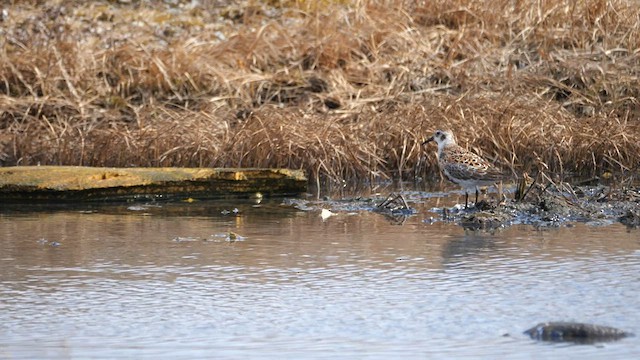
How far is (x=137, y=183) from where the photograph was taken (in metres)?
9.86

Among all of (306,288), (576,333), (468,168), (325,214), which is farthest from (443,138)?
(576,333)

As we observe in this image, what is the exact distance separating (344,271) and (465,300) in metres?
0.97

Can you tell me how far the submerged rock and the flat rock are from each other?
17.7ft

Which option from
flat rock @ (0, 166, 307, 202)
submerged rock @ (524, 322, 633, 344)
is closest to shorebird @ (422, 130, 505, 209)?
flat rock @ (0, 166, 307, 202)

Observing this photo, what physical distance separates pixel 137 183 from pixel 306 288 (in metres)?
4.07

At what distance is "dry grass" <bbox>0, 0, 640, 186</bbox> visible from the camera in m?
11.4

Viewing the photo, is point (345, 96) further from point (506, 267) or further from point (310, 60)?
point (506, 267)

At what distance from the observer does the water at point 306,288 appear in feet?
16.3

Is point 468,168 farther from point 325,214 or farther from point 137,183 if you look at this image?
point 137,183

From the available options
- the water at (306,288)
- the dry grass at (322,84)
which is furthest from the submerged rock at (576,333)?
the dry grass at (322,84)

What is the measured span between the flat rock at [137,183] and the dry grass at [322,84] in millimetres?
919

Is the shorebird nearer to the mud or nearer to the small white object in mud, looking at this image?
the mud

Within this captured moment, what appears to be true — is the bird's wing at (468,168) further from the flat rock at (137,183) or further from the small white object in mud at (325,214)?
the flat rock at (137,183)

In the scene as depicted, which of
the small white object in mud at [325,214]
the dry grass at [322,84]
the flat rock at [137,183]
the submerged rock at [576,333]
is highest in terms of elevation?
the dry grass at [322,84]
